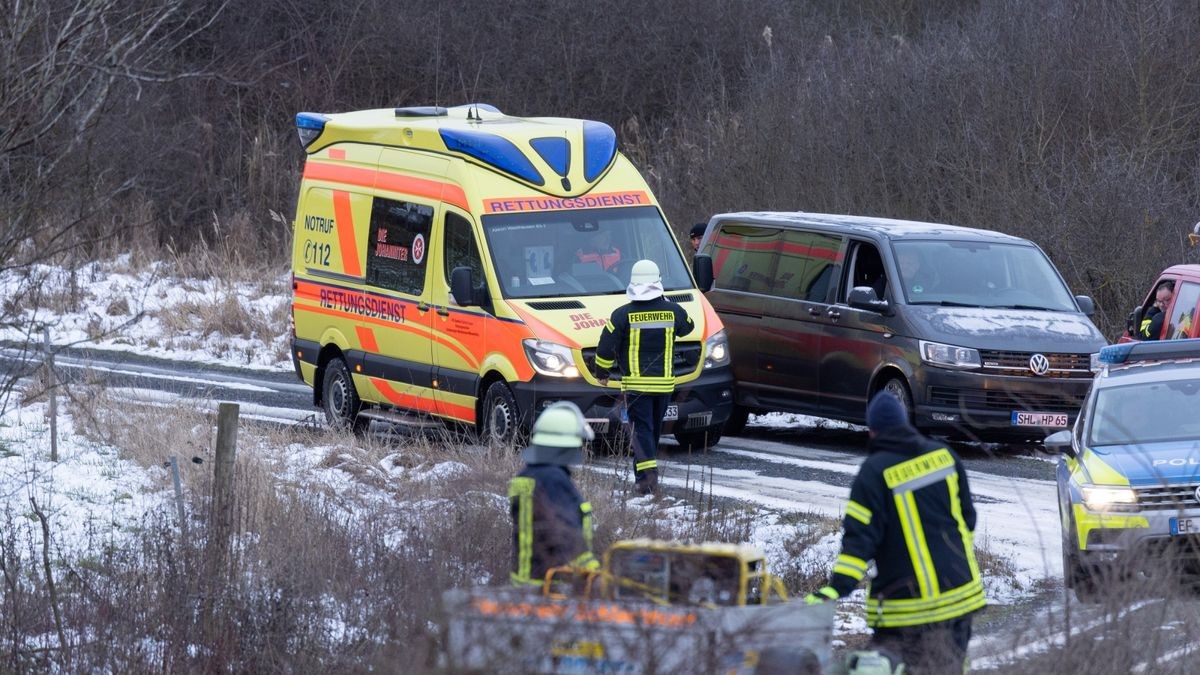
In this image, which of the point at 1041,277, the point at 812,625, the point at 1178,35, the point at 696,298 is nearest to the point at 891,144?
the point at 1178,35

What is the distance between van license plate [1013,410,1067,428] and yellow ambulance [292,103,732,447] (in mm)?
2489

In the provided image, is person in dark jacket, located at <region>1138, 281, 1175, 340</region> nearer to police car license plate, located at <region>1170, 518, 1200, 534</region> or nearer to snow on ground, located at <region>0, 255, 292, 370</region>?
police car license plate, located at <region>1170, 518, 1200, 534</region>

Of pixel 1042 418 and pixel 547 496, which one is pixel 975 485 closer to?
pixel 1042 418

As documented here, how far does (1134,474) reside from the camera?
9812mm

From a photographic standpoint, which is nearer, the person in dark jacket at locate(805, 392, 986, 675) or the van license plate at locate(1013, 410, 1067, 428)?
the person in dark jacket at locate(805, 392, 986, 675)

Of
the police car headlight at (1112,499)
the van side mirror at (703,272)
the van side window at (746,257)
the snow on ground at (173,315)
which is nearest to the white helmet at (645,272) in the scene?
the van side mirror at (703,272)

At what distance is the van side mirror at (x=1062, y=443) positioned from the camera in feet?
33.7

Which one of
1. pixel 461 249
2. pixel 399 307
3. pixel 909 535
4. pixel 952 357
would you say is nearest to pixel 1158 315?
pixel 952 357

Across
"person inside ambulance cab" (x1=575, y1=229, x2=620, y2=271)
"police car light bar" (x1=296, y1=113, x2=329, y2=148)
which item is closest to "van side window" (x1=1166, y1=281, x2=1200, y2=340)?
"person inside ambulance cab" (x1=575, y1=229, x2=620, y2=271)

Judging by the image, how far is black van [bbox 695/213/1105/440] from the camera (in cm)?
1434

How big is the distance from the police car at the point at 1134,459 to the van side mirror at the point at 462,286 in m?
5.05

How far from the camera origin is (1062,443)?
10.3 metres

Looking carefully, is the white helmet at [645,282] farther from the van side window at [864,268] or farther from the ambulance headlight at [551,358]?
the van side window at [864,268]

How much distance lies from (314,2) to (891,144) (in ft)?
54.2
